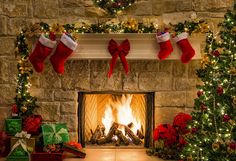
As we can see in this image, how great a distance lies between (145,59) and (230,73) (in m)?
1.07

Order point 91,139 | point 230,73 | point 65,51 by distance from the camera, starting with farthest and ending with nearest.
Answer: point 91,139 < point 65,51 < point 230,73

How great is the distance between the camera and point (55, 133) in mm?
3984

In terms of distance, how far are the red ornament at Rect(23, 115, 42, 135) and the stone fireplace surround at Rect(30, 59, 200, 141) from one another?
0.20 m

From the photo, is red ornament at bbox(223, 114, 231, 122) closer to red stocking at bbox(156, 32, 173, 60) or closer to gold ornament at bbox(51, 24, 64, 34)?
red stocking at bbox(156, 32, 173, 60)

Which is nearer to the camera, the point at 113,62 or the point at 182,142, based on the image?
the point at 182,142

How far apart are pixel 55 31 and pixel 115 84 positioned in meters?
0.86

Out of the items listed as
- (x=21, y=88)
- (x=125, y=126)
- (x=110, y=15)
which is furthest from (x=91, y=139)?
(x=110, y=15)

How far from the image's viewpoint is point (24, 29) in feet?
13.7

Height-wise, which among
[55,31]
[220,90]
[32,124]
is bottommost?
[32,124]

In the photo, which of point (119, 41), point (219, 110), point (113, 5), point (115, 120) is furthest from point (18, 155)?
point (219, 110)

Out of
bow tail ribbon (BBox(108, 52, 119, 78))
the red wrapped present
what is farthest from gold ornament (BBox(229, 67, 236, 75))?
the red wrapped present

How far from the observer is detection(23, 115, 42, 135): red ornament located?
4.04 metres

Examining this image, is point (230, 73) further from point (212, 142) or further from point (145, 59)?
point (145, 59)

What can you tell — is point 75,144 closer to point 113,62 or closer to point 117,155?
point 117,155
